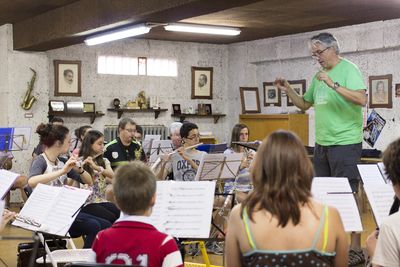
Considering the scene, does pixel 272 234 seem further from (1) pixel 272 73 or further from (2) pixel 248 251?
(1) pixel 272 73

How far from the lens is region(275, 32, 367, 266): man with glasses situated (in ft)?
15.3

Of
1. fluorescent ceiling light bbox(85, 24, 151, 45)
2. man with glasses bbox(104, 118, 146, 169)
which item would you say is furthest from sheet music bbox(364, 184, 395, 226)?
fluorescent ceiling light bbox(85, 24, 151, 45)

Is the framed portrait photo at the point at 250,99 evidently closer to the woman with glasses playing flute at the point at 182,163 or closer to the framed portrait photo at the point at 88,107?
the framed portrait photo at the point at 88,107

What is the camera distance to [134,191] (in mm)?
2492

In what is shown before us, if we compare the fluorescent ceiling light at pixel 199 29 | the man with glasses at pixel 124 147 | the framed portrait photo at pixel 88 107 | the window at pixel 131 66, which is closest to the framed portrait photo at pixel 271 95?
the window at pixel 131 66

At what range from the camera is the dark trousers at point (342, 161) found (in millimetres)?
4676

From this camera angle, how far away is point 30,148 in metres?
10.7

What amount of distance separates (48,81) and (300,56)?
4.39 metres

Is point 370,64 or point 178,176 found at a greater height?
point 370,64

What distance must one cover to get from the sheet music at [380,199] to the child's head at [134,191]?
127 centimetres

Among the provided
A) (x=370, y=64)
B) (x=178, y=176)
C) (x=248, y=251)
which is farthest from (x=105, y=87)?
(x=248, y=251)

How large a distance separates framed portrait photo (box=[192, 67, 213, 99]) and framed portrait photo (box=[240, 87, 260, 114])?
29.6 inches

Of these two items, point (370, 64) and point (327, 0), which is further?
point (370, 64)

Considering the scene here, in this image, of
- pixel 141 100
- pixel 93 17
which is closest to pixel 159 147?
pixel 93 17
